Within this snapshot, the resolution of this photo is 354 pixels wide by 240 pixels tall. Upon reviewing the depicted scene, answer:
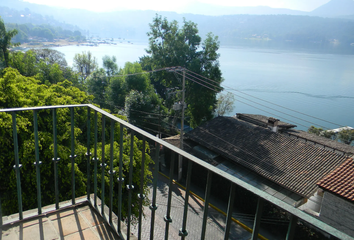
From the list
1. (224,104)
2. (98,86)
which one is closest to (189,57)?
(98,86)

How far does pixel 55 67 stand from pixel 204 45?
41.2 feet

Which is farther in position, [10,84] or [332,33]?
[332,33]

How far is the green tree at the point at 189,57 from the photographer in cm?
2380

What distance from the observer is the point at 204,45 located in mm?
24531

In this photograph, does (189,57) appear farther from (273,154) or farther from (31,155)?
(31,155)

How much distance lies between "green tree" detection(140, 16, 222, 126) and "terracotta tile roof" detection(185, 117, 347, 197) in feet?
17.3

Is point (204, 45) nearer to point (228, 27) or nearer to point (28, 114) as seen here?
point (28, 114)

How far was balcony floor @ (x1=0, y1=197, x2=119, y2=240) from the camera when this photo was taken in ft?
6.98

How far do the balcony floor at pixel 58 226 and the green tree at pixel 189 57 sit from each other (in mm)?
21252

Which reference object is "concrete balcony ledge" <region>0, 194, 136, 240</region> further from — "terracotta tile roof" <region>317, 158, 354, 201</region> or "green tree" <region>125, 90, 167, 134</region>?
"green tree" <region>125, 90, 167, 134</region>

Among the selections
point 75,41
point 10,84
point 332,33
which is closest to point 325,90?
A: point 10,84

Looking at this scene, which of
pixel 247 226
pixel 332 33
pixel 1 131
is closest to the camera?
pixel 1 131

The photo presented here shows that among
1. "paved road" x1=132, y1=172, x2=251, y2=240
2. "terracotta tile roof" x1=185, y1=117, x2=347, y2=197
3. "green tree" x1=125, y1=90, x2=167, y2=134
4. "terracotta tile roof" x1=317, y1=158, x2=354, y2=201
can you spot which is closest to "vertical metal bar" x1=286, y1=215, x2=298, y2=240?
"paved road" x1=132, y1=172, x2=251, y2=240

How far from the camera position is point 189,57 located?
24.3m
